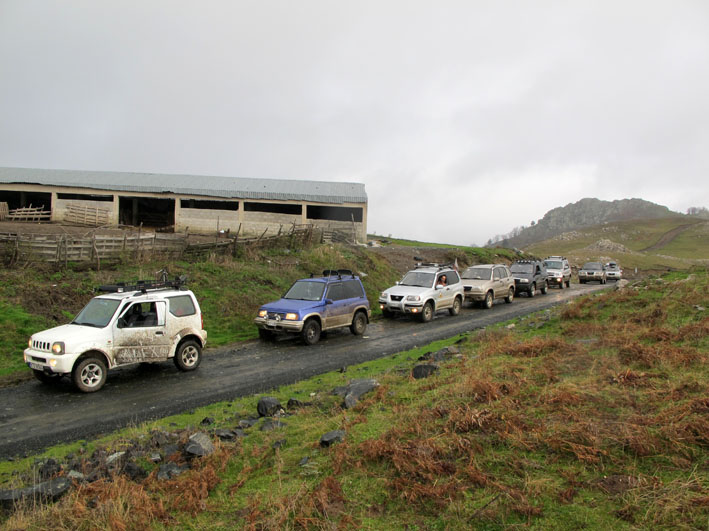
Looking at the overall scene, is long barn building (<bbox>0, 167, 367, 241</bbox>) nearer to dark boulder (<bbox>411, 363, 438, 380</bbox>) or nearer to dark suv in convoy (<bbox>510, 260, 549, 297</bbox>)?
dark suv in convoy (<bbox>510, 260, 549, 297</bbox>)

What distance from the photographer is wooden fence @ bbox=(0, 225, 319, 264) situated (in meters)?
14.4

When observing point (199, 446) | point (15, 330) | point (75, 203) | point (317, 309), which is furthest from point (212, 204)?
point (199, 446)

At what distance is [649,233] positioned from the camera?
106 m

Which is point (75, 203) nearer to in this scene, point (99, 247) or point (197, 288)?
point (99, 247)

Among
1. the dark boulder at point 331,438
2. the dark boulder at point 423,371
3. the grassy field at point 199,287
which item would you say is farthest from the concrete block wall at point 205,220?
the dark boulder at point 331,438

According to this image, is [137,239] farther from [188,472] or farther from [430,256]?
[430,256]

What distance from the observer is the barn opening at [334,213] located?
35.2 meters

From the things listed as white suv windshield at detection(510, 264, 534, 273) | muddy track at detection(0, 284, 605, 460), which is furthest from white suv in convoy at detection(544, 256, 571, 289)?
muddy track at detection(0, 284, 605, 460)

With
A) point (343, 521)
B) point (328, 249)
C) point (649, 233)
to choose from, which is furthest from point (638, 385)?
point (649, 233)

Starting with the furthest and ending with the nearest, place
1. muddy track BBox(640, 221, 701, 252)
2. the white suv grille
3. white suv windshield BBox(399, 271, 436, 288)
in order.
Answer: muddy track BBox(640, 221, 701, 252) → white suv windshield BBox(399, 271, 436, 288) → the white suv grille

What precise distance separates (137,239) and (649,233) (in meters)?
119

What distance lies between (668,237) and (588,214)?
94224 mm

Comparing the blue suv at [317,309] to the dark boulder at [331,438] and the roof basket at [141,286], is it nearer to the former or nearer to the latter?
the roof basket at [141,286]

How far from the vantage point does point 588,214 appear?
188125mm
